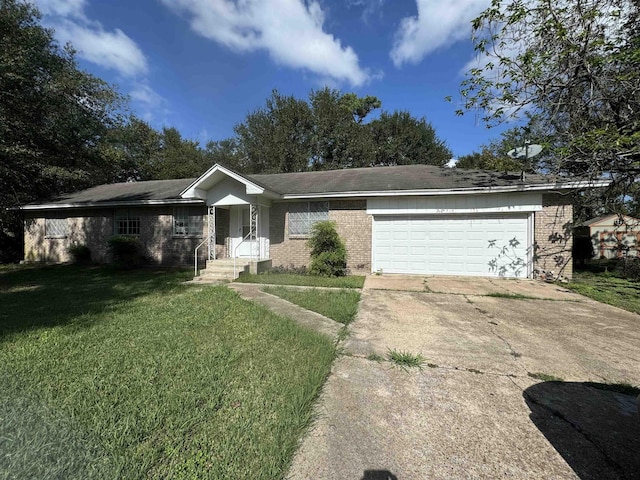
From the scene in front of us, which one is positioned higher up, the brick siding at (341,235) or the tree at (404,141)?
the tree at (404,141)

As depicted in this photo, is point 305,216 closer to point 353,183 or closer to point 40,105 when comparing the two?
point 353,183

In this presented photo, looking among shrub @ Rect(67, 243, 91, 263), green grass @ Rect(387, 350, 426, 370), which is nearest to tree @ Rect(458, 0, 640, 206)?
green grass @ Rect(387, 350, 426, 370)

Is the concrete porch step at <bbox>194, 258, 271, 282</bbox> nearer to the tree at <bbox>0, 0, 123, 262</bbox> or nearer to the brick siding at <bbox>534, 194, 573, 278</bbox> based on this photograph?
the tree at <bbox>0, 0, 123, 262</bbox>

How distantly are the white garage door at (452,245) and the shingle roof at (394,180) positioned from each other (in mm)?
1092

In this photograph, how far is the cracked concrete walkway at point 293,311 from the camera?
14.8 feet

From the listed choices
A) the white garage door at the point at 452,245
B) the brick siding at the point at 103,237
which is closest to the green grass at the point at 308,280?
the white garage door at the point at 452,245

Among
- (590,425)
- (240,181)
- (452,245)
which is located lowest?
(590,425)

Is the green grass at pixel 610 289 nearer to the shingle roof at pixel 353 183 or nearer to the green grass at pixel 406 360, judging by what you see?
the shingle roof at pixel 353 183

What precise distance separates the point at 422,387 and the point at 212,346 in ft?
8.45

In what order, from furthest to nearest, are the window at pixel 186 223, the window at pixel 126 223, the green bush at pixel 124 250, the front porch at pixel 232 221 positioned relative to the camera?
1. the window at pixel 126 223
2. the window at pixel 186 223
3. the green bush at pixel 124 250
4. the front porch at pixel 232 221

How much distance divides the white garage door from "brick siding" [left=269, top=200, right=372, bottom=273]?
15.8 inches

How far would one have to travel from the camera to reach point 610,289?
7.90 metres

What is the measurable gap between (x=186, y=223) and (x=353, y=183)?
722 centimetres

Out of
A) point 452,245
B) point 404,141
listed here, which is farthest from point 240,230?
point 404,141
